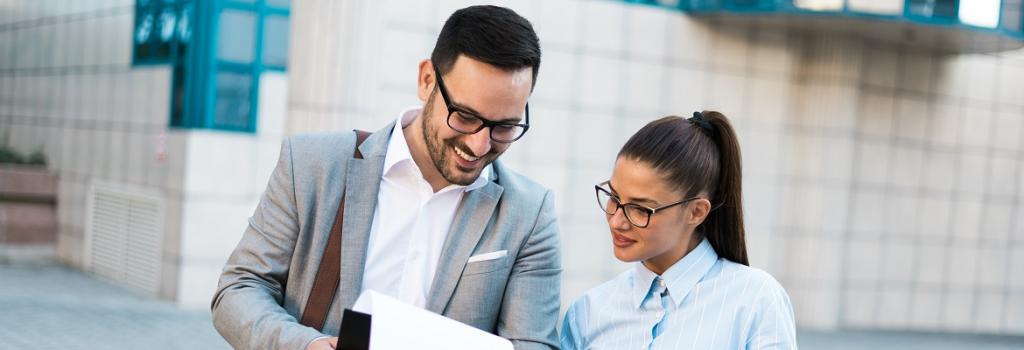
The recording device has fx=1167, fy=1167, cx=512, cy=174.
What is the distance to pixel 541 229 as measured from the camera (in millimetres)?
3174

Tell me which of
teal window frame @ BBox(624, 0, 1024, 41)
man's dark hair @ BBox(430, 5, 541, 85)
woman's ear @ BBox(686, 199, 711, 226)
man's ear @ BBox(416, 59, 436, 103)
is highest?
teal window frame @ BBox(624, 0, 1024, 41)

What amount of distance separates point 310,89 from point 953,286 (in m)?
9.72

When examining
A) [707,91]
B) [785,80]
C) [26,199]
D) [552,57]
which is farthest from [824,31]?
[26,199]

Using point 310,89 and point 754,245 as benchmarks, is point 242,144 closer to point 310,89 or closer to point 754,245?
point 310,89

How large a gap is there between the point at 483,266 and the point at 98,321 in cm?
847

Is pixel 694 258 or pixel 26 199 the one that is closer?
pixel 694 258

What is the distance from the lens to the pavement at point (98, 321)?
31.7 ft

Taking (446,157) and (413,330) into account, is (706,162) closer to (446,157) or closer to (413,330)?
(446,157)

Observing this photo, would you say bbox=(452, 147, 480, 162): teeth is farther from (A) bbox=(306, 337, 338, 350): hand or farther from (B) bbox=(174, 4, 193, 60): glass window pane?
(B) bbox=(174, 4, 193, 60): glass window pane

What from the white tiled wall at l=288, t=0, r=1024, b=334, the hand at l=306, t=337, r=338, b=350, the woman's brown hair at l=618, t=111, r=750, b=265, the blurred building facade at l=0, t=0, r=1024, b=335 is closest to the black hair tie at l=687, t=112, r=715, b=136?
the woman's brown hair at l=618, t=111, r=750, b=265

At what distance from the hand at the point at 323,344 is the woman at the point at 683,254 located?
0.85 m

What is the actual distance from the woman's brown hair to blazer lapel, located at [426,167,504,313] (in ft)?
1.39

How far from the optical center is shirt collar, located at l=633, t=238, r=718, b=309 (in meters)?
3.31

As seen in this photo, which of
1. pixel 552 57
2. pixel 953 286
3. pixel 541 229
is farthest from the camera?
pixel 953 286
